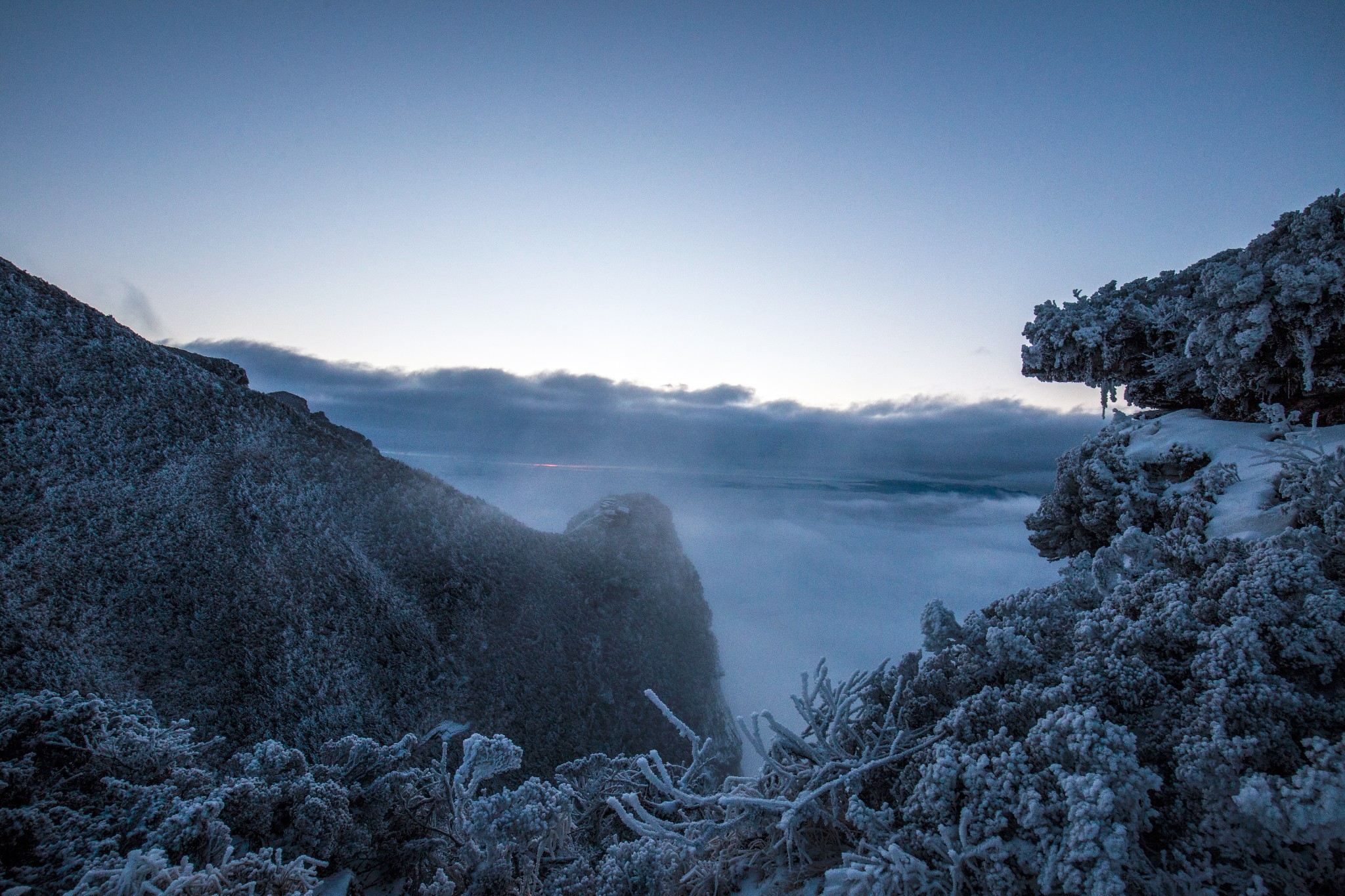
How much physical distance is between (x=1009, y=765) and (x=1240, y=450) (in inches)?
193

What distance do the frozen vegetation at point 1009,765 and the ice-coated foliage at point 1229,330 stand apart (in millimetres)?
34

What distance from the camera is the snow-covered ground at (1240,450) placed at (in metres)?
3.83

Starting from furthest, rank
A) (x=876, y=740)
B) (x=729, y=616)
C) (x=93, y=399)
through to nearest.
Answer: (x=729, y=616)
(x=93, y=399)
(x=876, y=740)

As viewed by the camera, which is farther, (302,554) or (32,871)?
(302,554)

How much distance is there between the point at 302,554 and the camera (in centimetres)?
1031

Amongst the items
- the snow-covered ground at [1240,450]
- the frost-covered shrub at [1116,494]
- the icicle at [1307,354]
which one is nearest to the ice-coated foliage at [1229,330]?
the icicle at [1307,354]

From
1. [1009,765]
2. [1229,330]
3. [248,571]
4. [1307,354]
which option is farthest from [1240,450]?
[248,571]

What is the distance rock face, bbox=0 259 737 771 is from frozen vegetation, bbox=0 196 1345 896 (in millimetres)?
5126

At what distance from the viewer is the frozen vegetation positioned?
212 centimetres

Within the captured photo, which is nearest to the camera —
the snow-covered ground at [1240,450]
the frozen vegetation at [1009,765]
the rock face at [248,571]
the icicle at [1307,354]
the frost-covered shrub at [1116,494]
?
the frozen vegetation at [1009,765]

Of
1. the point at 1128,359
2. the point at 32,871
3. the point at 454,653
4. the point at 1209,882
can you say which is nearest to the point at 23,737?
the point at 32,871

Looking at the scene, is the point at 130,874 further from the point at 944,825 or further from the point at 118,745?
the point at 944,825

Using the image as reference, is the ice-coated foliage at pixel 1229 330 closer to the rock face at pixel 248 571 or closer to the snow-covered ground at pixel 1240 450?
the snow-covered ground at pixel 1240 450

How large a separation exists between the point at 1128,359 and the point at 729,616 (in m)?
29.3
